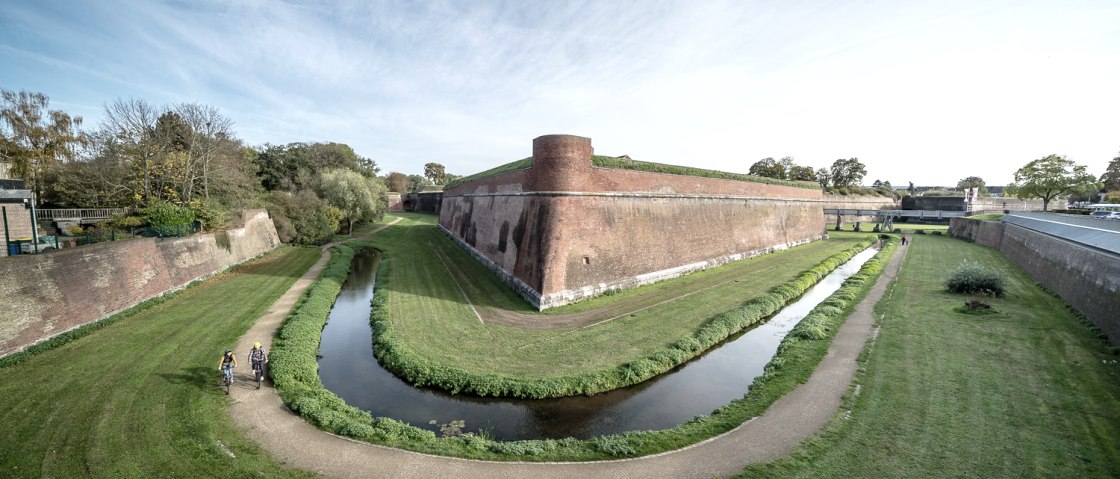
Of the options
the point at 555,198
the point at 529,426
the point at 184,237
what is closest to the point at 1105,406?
the point at 529,426

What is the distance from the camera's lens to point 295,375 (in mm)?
10758

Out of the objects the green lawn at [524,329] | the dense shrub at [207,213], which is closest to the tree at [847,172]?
the green lawn at [524,329]

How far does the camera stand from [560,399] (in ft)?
32.9

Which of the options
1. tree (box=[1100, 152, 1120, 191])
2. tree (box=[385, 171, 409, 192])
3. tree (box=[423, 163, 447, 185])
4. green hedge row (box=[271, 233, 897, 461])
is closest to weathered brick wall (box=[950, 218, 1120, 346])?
green hedge row (box=[271, 233, 897, 461])

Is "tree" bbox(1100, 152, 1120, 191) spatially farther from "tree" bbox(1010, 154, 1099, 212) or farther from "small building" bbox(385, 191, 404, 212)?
"small building" bbox(385, 191, 404, 212)

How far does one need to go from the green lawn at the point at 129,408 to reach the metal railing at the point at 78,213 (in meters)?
12.0

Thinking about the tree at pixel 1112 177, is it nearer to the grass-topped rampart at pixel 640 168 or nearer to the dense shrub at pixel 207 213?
the grass-topped rampart at pixel 640 168

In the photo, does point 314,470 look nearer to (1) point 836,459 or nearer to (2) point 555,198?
(1) point 836,459

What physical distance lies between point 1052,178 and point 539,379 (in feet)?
190

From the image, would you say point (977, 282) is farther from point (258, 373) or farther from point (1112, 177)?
point (1112, 177)

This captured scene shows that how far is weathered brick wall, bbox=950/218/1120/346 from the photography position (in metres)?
12.6

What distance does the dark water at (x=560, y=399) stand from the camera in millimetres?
9086

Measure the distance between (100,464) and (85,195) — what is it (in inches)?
912

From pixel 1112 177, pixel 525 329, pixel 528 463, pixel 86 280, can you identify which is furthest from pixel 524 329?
pixel 1112 177
